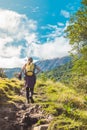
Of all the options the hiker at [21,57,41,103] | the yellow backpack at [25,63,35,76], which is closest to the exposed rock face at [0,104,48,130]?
the hiker at [21,57,41,103]

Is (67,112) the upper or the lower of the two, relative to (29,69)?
lower

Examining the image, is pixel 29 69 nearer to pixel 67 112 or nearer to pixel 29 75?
pixel 29 75

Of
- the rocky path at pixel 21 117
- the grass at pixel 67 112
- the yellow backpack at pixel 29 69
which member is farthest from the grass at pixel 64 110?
the yellow backpack at pixel 29 69

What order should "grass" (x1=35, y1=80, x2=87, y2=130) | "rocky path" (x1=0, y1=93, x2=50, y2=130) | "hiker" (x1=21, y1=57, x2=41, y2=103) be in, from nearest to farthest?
"grass" (x1=35, y1=80, x2=87, y2=130) < "rocky path" (x1=0, y1=93, x2=50, y2=130) < "hiker" (x1=21, y1=57, x2=41, y2=103)

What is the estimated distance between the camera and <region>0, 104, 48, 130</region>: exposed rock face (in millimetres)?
13498

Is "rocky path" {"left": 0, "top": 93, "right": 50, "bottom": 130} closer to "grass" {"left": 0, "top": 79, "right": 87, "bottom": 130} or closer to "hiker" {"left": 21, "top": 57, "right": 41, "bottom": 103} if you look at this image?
"grass" {"left": 0, "top": 79, "right": 87, "bottom": 130}

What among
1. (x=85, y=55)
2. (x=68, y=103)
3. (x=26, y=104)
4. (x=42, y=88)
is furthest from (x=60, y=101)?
(x=85, y=55)

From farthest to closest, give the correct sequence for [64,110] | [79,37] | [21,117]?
[79,37] < [64,110] < [21,117]

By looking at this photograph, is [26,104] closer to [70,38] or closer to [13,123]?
[13,123]

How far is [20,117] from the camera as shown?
14.4m

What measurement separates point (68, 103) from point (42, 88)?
24.4 feet

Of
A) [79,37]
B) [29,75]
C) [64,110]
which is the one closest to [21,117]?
[64,110]

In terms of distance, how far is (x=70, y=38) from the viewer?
31.8 metres

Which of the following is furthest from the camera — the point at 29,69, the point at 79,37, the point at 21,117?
the point at 79,37
